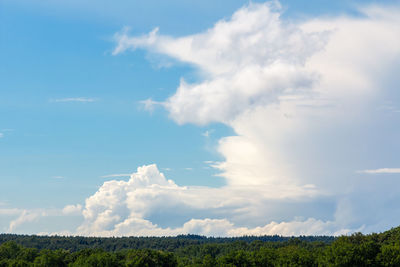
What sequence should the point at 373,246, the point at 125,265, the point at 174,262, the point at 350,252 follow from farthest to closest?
1. the point at 174,262
2. the point at 125,265
3. the point at 373,246
4. the point at 350,252

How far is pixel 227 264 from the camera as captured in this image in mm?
149125

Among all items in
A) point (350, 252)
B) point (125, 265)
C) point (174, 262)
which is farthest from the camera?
point (174, 262)

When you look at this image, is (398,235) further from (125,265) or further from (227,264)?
(125,265)

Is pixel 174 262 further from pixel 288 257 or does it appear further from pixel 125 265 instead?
pixel 288 257

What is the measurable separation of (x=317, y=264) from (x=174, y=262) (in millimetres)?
60626

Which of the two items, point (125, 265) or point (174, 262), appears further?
point (174, 262)

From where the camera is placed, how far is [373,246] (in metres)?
147

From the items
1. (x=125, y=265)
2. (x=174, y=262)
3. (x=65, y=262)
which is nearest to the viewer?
(x=125, y=265)

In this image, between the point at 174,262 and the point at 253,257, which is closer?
the point at 253,257

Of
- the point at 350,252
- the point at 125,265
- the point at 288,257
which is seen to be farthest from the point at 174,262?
the point at 350,252

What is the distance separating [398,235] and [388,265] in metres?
62.7

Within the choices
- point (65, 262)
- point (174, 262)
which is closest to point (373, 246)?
point (174, 262)

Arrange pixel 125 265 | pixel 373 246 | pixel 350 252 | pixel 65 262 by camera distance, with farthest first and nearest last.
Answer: pixel 65 262 → pixel 125 265 → pixel 373 246 → pixel 350 252

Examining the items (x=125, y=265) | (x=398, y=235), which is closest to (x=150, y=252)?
(x=125, y=265)
